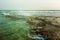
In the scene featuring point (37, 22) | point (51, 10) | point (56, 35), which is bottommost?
point (56, 35)

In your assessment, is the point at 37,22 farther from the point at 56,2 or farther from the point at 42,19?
the point at 56,2

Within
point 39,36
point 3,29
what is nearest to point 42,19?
point 39,36

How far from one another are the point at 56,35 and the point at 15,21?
457 mm

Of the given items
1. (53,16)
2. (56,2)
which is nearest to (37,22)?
(53,16)

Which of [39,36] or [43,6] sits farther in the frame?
[43,6]

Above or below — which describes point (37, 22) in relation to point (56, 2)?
below

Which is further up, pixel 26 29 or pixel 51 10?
pixel 51 10

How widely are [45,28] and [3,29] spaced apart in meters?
0.44

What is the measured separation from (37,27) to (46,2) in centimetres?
30

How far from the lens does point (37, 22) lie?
4.06 ft

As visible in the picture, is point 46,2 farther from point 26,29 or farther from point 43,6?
point 26,29

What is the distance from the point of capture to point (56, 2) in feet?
4.21

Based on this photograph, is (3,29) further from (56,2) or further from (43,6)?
(56,2)

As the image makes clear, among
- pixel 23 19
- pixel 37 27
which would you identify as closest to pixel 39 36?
pixel 37 27
